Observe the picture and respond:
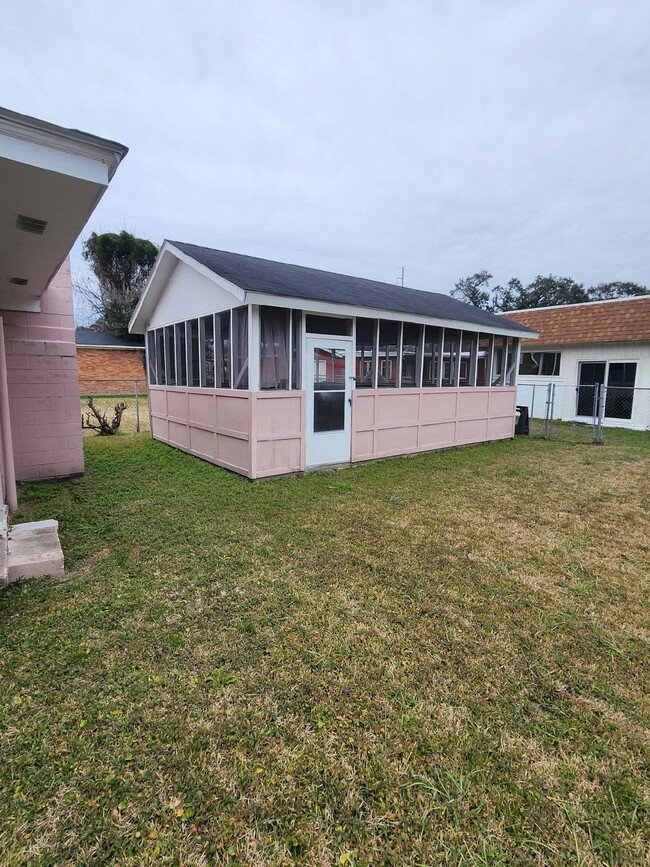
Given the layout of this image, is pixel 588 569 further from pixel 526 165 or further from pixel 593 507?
pixel 526 165

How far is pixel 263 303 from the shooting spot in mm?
5410

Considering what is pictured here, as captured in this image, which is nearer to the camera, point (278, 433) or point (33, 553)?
point (33, 553)

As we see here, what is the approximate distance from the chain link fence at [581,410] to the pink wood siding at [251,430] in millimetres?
7111

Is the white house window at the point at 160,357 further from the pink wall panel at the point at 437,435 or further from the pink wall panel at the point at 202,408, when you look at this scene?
the pink wall panel at the point at 437,435

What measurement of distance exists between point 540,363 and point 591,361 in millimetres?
1742

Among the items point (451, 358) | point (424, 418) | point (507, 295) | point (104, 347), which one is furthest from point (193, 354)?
point (507, 295)

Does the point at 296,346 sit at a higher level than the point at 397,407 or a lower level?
higher

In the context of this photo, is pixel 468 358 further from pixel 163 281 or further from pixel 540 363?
pixel 540 363

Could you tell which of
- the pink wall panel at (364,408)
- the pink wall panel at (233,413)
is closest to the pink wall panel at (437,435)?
the pink wall panel at (364,408)

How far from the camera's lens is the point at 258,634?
8.13 feet

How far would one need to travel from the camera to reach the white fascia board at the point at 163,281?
554 cm

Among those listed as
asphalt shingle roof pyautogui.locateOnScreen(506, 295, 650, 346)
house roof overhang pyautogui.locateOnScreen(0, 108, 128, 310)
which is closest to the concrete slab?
house roof overhang pyautogui.locateOnScreen(0, 108, 128, 310)

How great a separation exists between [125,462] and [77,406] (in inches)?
53.5

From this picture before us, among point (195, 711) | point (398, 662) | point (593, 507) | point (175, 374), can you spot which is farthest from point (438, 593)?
point (175, 374)
